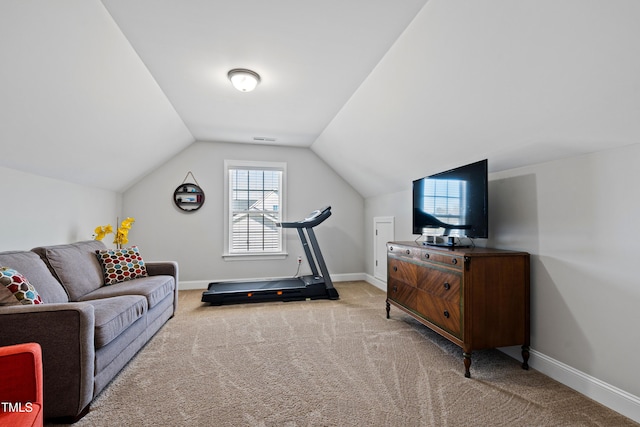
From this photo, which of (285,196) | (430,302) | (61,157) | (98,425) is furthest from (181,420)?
(285,196)

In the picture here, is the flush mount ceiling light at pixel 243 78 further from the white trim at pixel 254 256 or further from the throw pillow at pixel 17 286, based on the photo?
the white trim at pixel 254 256

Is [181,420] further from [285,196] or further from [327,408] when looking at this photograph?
[285,196]

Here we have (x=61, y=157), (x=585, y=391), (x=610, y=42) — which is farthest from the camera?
(x=61, y=157)

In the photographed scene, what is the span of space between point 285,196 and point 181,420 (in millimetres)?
3976

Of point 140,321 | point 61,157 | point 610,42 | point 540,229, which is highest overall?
point 610,42

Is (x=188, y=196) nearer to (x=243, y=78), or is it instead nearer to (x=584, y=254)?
(x=243, y=78)

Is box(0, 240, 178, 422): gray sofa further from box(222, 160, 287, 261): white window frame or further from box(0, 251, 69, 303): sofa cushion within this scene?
box(222, 160, 287, 261): white window frame

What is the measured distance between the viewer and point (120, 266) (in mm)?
3254

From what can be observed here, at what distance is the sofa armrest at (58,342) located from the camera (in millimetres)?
1654

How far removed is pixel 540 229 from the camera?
232 cm

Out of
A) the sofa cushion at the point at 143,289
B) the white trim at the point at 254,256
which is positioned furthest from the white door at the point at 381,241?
the sofa cushion at the point at 143,289

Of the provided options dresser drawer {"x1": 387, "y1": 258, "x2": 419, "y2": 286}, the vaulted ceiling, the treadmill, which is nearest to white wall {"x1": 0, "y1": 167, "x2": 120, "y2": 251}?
the vaulted ceiling

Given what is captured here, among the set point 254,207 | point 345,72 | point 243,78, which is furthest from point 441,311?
point 254,207

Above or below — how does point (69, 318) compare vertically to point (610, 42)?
below
